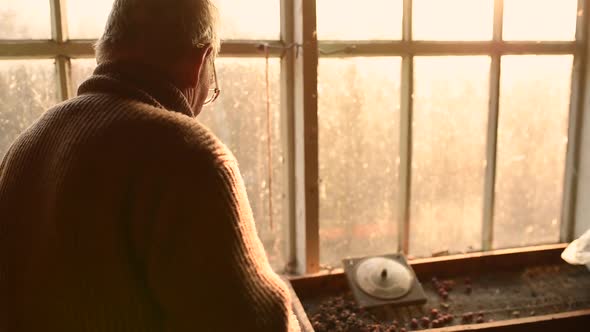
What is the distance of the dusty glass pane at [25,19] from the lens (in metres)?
1.48

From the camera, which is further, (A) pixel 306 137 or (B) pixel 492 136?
(B) pixel 492 136

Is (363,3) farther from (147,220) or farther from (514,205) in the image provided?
(147,220)

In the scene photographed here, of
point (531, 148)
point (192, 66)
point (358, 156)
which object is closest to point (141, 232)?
point (192, 66)

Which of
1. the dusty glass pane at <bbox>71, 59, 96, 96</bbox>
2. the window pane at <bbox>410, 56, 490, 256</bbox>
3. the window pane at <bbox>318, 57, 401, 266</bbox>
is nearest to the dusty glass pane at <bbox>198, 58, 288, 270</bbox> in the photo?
the window pane at <bbox>318, 57, 401, 266</bbox>

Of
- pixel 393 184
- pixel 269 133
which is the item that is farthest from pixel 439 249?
pixel 269 133

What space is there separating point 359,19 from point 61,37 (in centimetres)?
86

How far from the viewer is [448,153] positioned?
193 cm

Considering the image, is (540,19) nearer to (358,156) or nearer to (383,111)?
(383,111)

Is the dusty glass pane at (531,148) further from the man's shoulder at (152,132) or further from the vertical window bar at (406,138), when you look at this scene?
the man's shoulder at (152,132)

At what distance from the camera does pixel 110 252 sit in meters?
0.68

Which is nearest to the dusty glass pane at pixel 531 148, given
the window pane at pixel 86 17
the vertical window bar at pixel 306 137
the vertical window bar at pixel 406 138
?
the vertical window bar at pixel 406 138

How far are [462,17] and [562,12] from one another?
38 centimetres

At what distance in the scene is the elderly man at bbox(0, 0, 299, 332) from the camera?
0.68 m

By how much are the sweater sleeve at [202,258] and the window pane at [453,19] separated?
128cm
